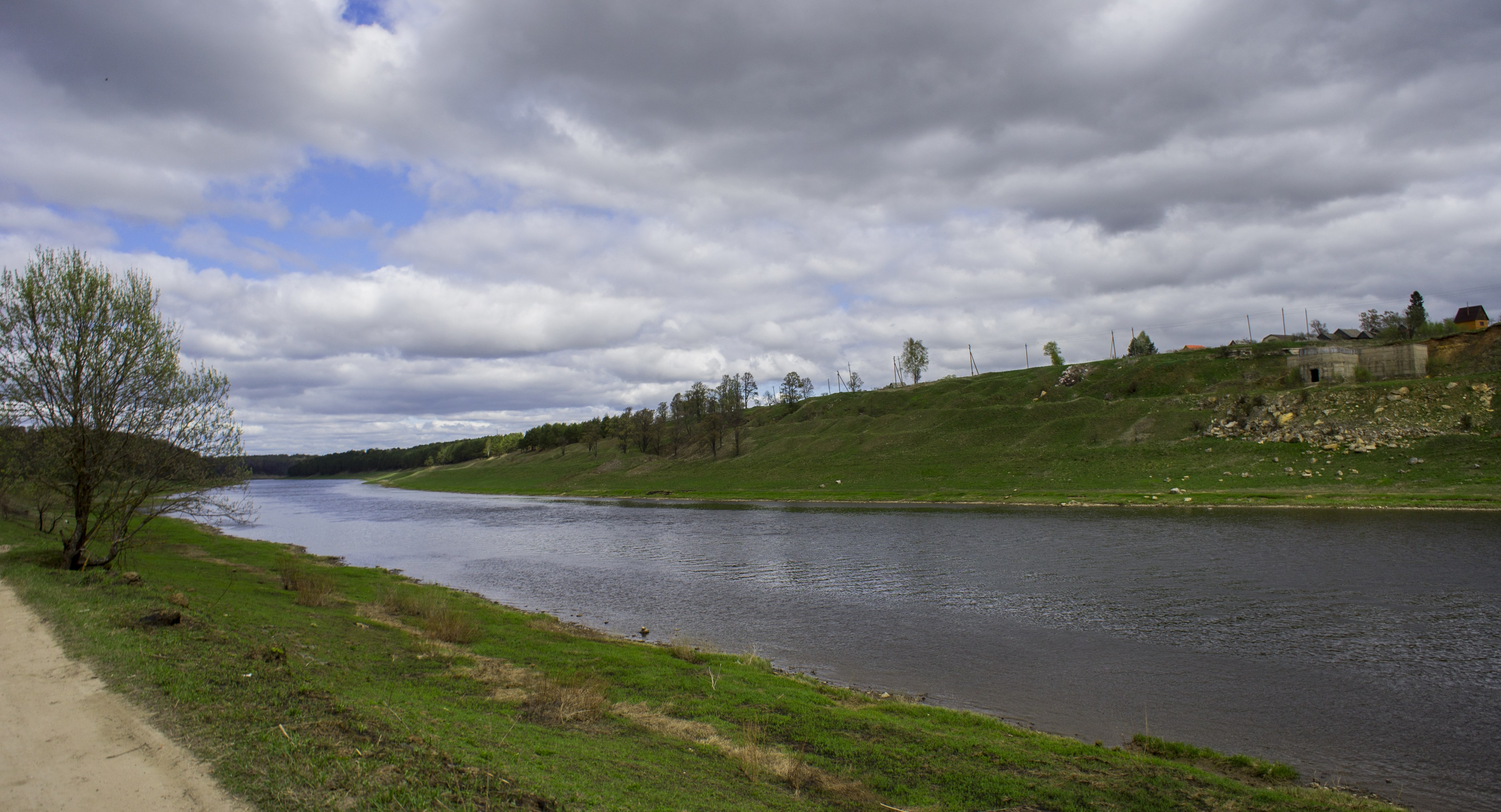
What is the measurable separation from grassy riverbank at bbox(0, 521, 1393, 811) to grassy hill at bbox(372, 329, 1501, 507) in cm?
5346

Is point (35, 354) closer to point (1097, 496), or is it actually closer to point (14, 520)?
point (14, 520)

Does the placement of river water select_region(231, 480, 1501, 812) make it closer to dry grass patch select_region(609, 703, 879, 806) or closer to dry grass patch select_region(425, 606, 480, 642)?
dry grass patch select_region(425, 606, 480, 642)

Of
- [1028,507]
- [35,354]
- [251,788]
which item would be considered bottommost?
[1028,507]

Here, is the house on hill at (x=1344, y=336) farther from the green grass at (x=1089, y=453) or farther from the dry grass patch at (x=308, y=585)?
the dry grass patch at (x=308, y=585)

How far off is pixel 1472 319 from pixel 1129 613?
161m

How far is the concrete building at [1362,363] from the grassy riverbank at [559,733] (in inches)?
4072

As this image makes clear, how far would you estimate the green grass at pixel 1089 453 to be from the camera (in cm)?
5775

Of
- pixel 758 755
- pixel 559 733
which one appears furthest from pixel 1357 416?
pixel 559 733

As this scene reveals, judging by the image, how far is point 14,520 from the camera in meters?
47.9

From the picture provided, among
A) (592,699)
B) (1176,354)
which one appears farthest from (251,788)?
(1176,354)

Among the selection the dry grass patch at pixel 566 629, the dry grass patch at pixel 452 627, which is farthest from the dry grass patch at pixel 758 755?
the dry grass patch at pixel 566 629

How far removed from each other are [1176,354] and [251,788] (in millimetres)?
167076

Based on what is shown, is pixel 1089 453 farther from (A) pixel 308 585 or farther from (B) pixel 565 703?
(B) pixel 565 703

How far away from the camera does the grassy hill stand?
5844cm
